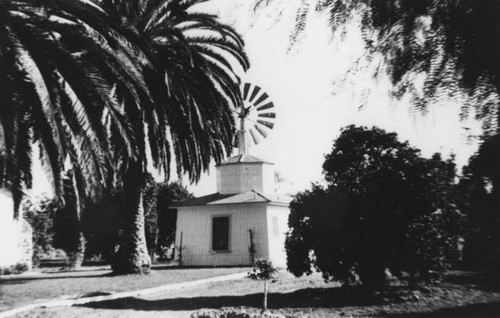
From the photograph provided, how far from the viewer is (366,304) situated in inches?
301

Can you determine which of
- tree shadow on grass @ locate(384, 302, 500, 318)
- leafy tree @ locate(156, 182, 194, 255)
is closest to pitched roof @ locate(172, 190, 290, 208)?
leafy tree @ locate(156, 182, 194, 255)

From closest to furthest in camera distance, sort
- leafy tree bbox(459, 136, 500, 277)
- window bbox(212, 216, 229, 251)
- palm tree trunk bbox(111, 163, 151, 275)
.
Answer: leafy tree bbox(459, 136, 500, 277) < palm tree trunk bbox(111, 163, 151, 275) < window bbox(212, 216, 229, 251)

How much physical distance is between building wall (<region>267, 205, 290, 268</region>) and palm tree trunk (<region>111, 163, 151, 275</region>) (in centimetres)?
762

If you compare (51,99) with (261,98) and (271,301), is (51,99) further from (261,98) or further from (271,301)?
(261,98)

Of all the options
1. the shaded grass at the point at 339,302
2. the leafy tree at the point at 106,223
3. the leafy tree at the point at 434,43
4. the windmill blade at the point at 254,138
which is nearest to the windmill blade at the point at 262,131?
the windmill blade at the point at 254,138

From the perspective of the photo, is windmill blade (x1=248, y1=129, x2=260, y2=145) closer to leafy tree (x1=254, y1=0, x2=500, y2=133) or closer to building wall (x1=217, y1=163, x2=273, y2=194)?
building wall (x1=217, y1=163, x2=273, y2=194)

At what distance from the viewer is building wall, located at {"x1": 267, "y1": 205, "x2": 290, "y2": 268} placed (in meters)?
20.2

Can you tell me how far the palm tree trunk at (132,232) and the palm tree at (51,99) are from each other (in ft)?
24.1

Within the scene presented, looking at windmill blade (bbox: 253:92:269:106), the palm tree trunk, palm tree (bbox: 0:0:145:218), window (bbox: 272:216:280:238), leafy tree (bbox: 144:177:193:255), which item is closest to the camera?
palm tree (bbox: 0:0:145:218)

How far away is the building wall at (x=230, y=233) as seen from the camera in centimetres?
2008

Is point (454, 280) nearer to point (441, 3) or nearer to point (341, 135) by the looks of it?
point (341, 135)

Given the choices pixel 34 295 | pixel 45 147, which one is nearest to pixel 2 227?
pixel 34 295

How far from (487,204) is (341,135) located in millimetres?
7577

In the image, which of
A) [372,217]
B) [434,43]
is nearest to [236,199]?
[372,217]
